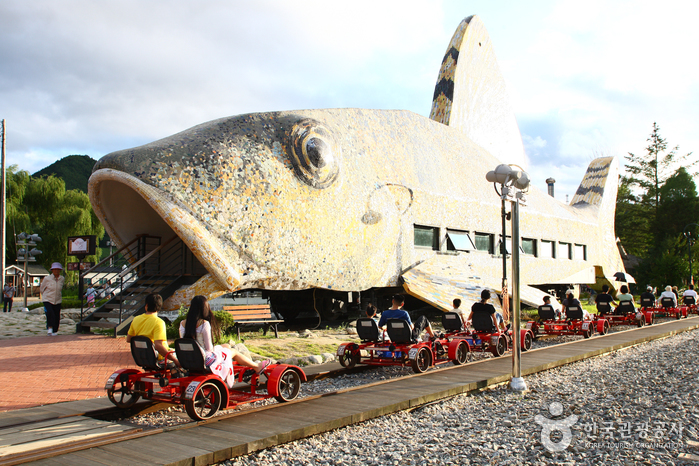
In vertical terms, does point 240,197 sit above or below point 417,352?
above

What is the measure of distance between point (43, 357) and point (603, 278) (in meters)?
25.9

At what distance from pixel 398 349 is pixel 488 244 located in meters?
11.3

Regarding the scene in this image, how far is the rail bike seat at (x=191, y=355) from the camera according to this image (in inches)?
218

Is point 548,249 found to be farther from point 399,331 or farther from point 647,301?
point 399,331

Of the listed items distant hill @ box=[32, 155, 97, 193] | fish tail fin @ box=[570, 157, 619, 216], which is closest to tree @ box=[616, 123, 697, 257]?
fish tail fin @ box=[570, 157, 619, 216]

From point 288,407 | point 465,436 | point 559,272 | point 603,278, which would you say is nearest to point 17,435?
point 288,407

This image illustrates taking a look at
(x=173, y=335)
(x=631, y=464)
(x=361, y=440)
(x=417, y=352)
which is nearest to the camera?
(x=631, y=464)

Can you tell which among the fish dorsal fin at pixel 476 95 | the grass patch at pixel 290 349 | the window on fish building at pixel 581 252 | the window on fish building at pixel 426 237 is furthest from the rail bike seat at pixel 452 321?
the window on fish building at pixel 581 252

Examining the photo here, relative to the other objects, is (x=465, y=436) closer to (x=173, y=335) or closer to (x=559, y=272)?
(x=173, y=335)

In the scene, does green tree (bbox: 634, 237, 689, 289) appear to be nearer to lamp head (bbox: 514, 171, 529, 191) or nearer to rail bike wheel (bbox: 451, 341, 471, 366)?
rail bike wheel (bbox: 451, 341, 471, 366)

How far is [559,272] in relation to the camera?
23312mm

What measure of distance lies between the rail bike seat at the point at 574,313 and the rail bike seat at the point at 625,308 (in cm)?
391

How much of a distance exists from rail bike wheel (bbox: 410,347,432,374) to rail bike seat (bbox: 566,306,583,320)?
7.14 metres

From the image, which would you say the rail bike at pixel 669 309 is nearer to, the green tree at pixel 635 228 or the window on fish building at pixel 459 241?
the window on fish building at pixel 459 241
